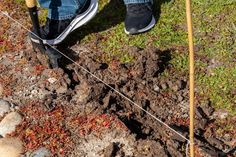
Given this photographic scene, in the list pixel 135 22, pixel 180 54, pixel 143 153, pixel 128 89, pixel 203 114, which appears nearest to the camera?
pixel 143 153

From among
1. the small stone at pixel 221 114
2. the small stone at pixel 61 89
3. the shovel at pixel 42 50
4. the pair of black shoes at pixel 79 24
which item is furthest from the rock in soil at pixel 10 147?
the small stone at pixel 221 114

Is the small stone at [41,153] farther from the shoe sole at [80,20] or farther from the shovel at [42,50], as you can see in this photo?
the shoe sole at [80,20]

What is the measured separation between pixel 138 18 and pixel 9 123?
1957 mm

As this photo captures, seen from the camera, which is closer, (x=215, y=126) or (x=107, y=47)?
(x=215, y=126)

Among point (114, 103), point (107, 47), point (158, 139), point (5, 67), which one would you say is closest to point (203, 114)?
point (158, 139)

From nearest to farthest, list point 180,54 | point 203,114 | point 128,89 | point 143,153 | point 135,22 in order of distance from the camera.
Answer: point 143,153 → point 203,114 → point 128,89 → point 180,54 → point 135,22

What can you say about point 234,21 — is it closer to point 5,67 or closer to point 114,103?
point 114,103

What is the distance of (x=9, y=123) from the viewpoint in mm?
4309

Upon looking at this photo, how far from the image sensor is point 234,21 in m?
5.27

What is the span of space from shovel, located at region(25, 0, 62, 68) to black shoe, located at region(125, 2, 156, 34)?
0.92 metres

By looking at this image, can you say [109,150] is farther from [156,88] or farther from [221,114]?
[221,114]

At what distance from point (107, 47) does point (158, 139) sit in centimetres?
153

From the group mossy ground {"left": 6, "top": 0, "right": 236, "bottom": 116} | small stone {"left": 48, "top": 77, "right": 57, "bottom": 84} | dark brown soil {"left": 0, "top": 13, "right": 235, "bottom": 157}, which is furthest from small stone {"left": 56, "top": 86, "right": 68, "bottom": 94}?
mossy ground {"left": 6, "top": 0, "right": 236, "bottom": 116}

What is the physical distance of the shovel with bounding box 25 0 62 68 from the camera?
4.70 m
